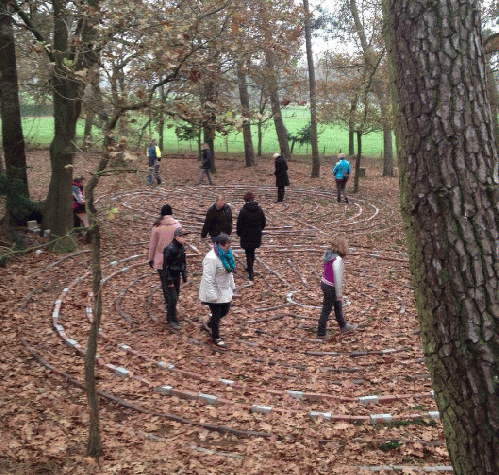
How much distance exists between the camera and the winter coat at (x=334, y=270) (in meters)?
8.32

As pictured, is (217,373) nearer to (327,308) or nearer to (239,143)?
(327,308)

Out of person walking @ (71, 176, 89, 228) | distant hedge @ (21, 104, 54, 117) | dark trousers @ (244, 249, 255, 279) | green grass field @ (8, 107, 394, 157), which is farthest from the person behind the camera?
green grass field @ (8, 107, 394, 157)

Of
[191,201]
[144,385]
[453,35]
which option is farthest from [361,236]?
[453,35]

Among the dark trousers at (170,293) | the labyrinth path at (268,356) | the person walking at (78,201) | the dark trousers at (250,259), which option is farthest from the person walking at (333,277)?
the person walking at (78,201)

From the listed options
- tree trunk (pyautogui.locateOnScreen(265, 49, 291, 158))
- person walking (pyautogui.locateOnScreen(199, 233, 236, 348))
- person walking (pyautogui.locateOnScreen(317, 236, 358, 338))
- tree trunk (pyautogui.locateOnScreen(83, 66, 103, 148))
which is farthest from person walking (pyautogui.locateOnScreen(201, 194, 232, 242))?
tree trunk (pyautogui.locateOnScreen(265, 49, 291, 158))

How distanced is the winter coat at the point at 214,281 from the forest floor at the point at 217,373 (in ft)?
2.84

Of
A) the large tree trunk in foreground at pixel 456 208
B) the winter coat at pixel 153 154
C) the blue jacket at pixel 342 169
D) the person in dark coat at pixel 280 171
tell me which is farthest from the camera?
the winter coat at pixel 153 154

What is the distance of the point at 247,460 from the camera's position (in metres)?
5.62

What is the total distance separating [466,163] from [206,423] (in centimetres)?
464

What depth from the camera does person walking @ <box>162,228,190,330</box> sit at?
28.3 ft

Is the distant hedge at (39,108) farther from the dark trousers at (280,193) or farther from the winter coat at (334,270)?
the winter coat at (334,270)

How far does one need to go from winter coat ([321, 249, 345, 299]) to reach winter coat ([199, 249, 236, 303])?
1483 millimetres

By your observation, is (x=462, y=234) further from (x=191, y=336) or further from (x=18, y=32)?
(x=18, y=32)

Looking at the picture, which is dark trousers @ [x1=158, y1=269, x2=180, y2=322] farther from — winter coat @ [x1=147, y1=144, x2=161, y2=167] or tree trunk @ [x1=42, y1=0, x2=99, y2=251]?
winter coat @ [x1=147, y1=144, x2=161, y2=167]
